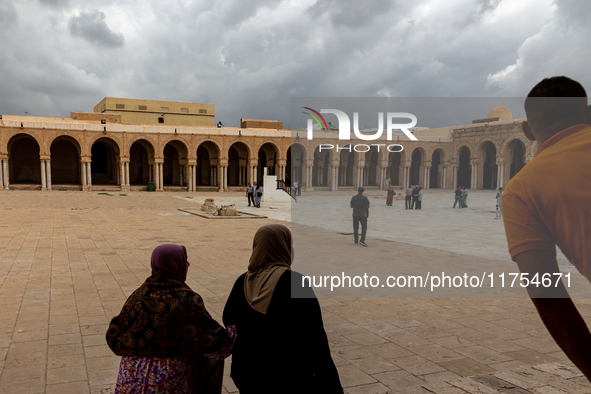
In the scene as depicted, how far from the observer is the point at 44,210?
1680cm

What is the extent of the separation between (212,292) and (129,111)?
42.6 m

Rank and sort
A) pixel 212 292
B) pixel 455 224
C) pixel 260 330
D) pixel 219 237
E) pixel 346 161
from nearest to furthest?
pixel 260 330 < pixel 455 224 < pixel 212 292 < pixel 219 237 < pixel 346 161

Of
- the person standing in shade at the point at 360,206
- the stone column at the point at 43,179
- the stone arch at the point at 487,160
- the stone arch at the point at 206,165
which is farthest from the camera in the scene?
the stone arch at the point at 206,165

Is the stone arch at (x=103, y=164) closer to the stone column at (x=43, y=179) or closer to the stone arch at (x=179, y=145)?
the stone arch at (x=179, y=145)

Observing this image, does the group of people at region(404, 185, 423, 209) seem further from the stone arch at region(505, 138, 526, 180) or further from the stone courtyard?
the stone arch at region(505, 138, 526, 180)

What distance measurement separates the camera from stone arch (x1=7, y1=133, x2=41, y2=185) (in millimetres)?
33094

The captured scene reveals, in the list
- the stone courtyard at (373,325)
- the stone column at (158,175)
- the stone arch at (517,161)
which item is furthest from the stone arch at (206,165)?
the stone arch at (517,161)

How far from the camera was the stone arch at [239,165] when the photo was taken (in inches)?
1500

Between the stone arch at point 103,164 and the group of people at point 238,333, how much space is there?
1422 inches

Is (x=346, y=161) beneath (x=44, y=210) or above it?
above

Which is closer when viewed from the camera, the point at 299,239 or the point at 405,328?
the point at 405,328

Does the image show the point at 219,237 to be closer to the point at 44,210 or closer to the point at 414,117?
the point at 414,117

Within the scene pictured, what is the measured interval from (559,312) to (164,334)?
1639 mm

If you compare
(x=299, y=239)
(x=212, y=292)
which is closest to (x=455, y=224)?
(x=212, y=292)
